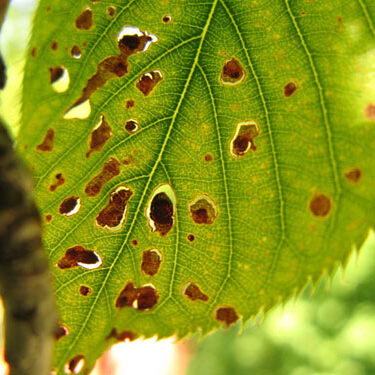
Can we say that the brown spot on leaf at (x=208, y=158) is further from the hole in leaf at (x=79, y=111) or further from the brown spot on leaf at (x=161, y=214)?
the hole in leaf at (x=79, y=111)

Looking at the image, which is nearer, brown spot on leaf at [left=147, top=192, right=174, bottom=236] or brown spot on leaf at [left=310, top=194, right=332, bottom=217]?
brown spot on leaf at [left=310, top=194, right=332, bottom=217]

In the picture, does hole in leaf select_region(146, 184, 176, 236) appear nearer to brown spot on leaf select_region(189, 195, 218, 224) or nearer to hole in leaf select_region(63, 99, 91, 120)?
brown spot on leaf select_region(189, 195, 218, 224)

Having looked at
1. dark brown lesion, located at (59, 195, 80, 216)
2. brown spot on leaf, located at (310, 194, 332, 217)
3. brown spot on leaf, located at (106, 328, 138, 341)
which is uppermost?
brown spot on leaf, located at (310, 194, 332, 217)

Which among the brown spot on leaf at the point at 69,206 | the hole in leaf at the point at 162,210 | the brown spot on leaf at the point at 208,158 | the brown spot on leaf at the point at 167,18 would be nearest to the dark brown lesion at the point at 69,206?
the brown spot on leaf at the point at 69,206

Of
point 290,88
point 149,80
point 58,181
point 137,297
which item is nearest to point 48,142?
point 58,181

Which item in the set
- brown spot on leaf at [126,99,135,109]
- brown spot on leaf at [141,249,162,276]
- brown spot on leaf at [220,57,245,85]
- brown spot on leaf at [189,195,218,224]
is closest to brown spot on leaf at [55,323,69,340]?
brown spot on leaf at [141,249,162,276]

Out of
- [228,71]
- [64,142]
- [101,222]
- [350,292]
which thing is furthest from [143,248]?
[350,292]

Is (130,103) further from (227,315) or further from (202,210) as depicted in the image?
(227,315)

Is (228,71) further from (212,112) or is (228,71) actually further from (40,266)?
(40,266)
